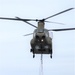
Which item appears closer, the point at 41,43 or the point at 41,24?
the point at 41,43

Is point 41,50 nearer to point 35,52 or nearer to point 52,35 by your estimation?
point 35,52

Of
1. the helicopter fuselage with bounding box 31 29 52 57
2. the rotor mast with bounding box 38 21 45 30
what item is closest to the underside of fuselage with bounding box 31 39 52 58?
the helicopter fuselage with bounding box 31 29 52 57

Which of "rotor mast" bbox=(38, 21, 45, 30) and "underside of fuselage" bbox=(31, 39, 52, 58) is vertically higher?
"rotor mast" bbox=(38, 21, 45, 30)

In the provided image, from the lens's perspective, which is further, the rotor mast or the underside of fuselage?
the rotor mast

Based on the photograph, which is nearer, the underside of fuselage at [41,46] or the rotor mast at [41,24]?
the underside of fuselage at [41,46]

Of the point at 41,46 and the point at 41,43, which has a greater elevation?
the point at 41,43

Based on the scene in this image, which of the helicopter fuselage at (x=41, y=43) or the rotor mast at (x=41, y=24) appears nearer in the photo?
the helicopter fuselage at (x=41, y=43)

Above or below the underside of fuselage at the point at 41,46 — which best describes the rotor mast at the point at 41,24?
above

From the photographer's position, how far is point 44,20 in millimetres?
50688

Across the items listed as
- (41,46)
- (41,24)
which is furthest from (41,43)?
(41,24)

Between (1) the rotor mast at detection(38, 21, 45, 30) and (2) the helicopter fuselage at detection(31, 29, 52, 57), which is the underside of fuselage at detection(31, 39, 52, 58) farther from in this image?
(1) the rotor mast at detection(38, 21, 45, 30)

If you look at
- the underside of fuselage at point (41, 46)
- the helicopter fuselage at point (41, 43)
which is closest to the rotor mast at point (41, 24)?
the helicopter fuselage at point (41, 43)

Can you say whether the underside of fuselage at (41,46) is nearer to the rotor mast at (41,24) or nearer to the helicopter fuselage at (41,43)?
the helicopter fuselage at (41,43)

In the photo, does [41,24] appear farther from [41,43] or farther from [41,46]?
[41,46]
